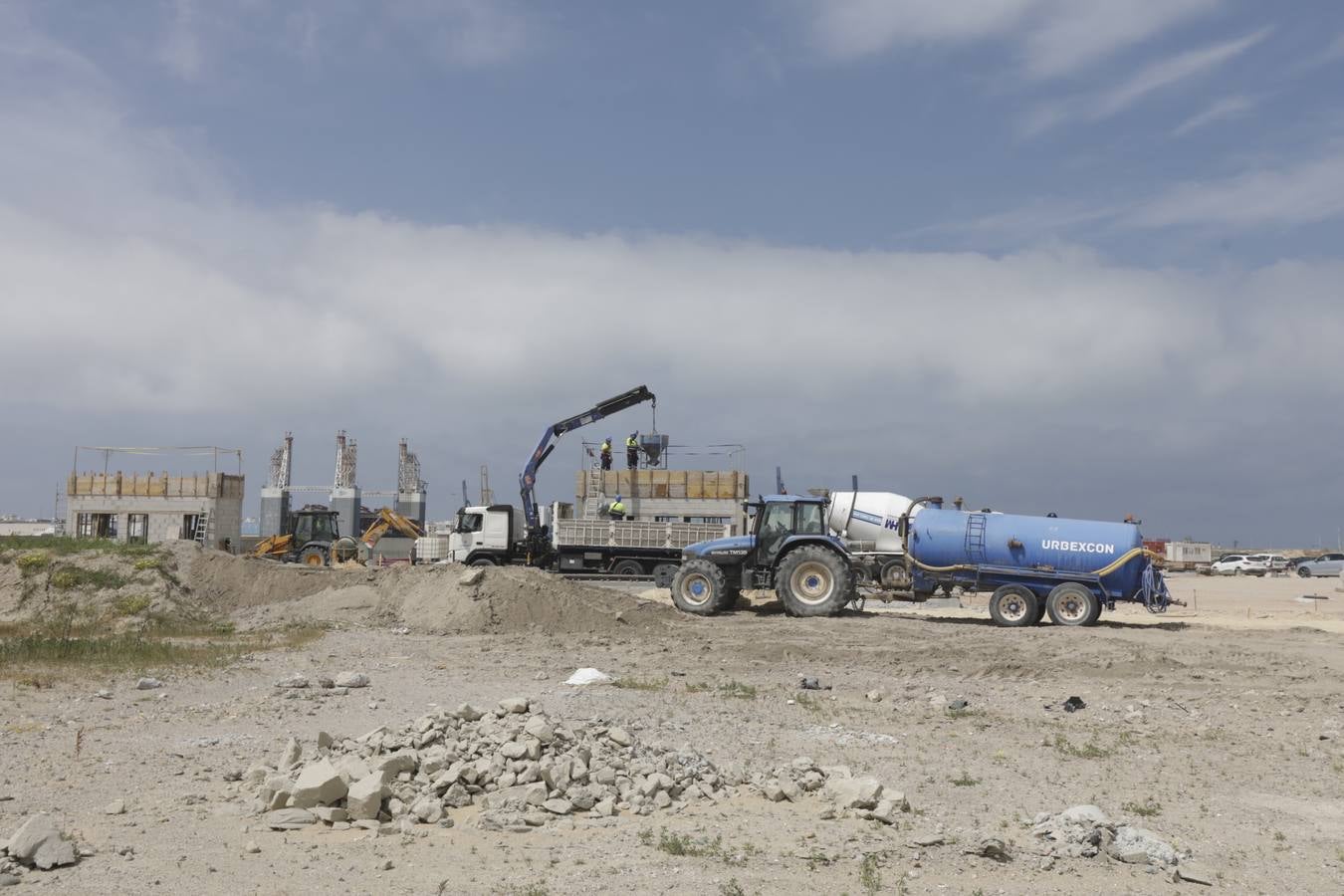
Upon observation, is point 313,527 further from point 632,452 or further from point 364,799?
point 364,799

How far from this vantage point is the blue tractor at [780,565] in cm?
2152

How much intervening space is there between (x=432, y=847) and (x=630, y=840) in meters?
1.27

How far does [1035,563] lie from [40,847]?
1764 centimetres

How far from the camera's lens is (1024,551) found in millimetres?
20625

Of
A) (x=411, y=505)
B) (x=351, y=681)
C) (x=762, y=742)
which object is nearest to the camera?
(x=762, y=742)

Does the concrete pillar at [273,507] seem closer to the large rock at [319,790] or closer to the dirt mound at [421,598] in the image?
the dirt mound at [421,598]

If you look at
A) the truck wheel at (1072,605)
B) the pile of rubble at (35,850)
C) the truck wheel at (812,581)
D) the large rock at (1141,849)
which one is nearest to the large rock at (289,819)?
the pile of rubble at (35,850)

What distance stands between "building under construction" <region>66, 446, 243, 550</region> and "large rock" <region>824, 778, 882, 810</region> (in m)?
42.6

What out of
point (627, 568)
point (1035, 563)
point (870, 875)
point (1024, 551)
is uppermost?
point (1024, 551)

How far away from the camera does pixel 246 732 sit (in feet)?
35.3

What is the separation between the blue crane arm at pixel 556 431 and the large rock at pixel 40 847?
Result: 27068 mm

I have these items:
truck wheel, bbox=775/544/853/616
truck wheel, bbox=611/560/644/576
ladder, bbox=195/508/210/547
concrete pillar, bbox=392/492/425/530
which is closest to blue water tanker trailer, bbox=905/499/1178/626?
truck wheel, bbox=775/544/853/616

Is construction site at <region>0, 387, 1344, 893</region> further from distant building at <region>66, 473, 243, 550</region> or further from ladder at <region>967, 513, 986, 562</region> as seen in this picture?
distant building at <region>66, 473, 243, 550</region>

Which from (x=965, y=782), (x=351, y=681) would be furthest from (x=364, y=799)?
(x=351, y=681)
